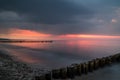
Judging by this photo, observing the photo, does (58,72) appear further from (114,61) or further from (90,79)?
(114,61)

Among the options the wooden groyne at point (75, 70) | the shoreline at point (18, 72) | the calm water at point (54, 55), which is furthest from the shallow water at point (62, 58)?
the shoreline at point (18, 72)

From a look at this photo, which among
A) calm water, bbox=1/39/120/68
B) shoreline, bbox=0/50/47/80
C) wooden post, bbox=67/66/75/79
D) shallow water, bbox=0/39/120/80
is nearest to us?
shoreline, bbox=0/50/47/80

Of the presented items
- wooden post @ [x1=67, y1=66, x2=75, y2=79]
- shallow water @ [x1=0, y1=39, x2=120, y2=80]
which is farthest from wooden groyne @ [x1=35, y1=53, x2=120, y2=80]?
shallow water @ [x1=0, y1=39, x2=120, y2=80]

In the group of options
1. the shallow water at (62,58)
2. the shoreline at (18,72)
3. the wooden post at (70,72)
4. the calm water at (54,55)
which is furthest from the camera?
the calm water at (54,55)

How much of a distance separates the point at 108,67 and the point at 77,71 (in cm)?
1181

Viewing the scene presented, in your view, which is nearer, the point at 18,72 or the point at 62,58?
the point at 18,72

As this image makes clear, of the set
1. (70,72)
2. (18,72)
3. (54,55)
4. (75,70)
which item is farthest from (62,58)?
(18,72)

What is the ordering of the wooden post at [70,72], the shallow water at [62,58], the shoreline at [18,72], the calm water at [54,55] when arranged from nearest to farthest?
the shoreline at [18,72] < the wooden post at [70,72] < the shallow water at [62,58] < the calm water at [54,55]

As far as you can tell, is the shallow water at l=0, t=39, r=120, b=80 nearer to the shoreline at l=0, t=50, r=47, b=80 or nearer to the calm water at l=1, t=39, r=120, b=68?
the calm water at l=1, t=39, r=120, b=68

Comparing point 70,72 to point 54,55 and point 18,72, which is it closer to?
point 18,72

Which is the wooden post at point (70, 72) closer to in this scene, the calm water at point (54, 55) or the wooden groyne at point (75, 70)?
the wooden groyne at point (75, 70)

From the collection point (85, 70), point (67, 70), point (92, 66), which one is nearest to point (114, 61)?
point (92, 66)

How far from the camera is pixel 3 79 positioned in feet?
65.2

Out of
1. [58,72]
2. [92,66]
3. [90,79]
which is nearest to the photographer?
[58,72]
